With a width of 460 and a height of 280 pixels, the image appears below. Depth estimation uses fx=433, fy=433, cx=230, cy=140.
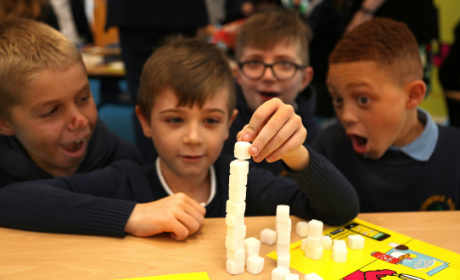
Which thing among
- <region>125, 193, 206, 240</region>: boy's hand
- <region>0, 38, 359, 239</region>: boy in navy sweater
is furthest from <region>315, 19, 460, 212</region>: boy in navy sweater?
<region>125, 193, 206, 240</region>: boy's hand

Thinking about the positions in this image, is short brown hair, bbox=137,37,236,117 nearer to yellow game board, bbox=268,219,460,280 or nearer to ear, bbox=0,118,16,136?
ear, bbox=0,118,16,136

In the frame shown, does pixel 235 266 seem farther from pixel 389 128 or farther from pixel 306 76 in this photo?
pixel 306 76

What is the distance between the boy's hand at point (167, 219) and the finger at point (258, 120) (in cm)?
23

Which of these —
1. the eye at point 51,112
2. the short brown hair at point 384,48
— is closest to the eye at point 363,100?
the short brown hair at point 384,48

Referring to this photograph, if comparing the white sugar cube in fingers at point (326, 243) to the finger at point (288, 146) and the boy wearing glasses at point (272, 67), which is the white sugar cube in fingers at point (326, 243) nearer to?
the finger at point (288, 146)

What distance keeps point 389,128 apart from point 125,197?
86 cm

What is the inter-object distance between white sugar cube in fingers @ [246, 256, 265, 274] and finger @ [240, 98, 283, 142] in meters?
0.21

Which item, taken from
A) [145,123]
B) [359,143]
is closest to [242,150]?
[145,123]

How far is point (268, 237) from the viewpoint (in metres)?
0.87

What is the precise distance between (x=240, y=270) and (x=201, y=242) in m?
0.14

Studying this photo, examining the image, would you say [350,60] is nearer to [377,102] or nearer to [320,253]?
[377,102]

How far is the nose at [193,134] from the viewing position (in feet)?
3.84

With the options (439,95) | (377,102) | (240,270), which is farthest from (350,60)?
(439,95)

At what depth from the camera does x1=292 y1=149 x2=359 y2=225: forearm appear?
0.98 meters
